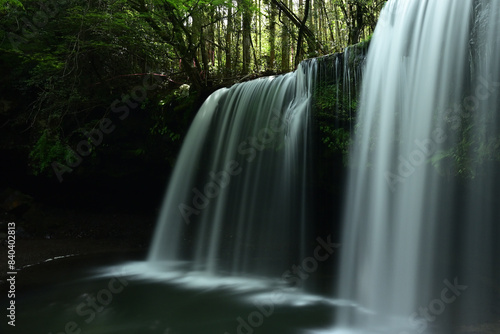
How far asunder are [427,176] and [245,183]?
3195 millimetres

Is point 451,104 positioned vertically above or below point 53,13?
below

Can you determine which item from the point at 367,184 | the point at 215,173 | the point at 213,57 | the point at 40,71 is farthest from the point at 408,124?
the point at 213,57

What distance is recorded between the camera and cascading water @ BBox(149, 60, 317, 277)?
5758 mm

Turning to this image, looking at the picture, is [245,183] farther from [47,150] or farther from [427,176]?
[47,150]

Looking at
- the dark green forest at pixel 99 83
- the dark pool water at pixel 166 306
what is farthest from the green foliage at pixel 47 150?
the dark pool water at pixel 166 306

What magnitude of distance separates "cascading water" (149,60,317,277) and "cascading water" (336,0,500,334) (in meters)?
1.27

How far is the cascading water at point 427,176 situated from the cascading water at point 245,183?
50.0 inches

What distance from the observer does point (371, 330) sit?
12.2 feet

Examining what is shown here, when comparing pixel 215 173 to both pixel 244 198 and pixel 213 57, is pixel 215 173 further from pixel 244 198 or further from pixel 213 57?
pixel 213 57

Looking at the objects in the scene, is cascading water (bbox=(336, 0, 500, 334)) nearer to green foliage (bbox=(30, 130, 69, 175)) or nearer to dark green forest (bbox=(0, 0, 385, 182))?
dark green forest (bbox=(0, 0, 385, 182))

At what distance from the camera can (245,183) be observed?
6461 millimetres

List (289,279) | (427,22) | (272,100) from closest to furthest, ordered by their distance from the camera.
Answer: (427,22), (289,279), (272,100)

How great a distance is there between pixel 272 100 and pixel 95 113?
4.31 metres

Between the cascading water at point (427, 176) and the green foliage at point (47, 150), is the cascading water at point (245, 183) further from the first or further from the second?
the green foliage at point (47, 150)
